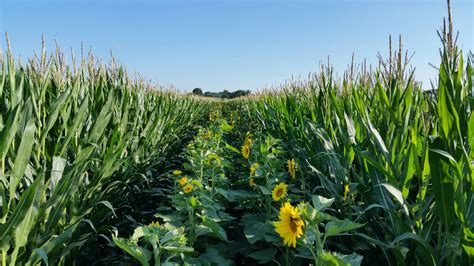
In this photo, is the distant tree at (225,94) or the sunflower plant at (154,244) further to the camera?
the distant tree at (225,94)

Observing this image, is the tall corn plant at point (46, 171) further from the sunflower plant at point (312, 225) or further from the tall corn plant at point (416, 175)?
the tall corn plant at point (416, 175)

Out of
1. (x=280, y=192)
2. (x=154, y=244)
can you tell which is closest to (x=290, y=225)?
(x=154, y=244)

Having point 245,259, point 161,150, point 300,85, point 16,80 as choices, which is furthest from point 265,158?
point 300,85

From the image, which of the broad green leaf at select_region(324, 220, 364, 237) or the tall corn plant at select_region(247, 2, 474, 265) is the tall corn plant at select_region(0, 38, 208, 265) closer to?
the broad green leaf at select_region(324, 220, 364, 237)

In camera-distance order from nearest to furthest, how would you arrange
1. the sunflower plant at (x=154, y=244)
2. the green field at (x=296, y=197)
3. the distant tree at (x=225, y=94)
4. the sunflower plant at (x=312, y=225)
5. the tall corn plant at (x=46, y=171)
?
the sunflower plant at (x=312, y=225) < the sunflower plant at (x=154, y=244) < the green field at (x=296, y=197) < the tall corn plant at (x=46, y=171) < the distant tree at (x=225, y=94)

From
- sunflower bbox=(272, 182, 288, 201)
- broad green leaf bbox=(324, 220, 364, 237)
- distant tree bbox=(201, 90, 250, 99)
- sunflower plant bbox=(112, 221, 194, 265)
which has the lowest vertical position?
sunflower plant bbox=(112, 221, 194, 265)

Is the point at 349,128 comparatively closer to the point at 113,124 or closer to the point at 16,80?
the point at 113,124

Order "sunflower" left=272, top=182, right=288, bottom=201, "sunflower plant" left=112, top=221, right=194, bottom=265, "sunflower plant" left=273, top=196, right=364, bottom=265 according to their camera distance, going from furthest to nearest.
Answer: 1. "sunflower" left=272, top=182, right=288, bottom=201
2. "sunflower plant" left=112, top=221, right=194, bottom=265
3. "sunflower plant" left=273, top=196, right=364, bottom=265

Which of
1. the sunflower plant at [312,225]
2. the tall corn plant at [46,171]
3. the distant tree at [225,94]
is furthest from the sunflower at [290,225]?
the distant tree at [225,94]

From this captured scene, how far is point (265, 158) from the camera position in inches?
114

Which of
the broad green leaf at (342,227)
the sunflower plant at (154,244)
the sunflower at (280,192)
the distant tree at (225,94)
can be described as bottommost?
the sunflower plant at (154,244)

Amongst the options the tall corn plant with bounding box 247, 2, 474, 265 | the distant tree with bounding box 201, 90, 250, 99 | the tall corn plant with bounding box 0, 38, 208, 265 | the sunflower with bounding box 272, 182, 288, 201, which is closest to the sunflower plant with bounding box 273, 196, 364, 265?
the tall corn plant with bounding box 247, 2, 474, 265

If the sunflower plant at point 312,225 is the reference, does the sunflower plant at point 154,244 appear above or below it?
below

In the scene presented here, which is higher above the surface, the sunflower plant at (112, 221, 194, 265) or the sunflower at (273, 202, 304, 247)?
the sunflower at (273, 202, 304, 247)
